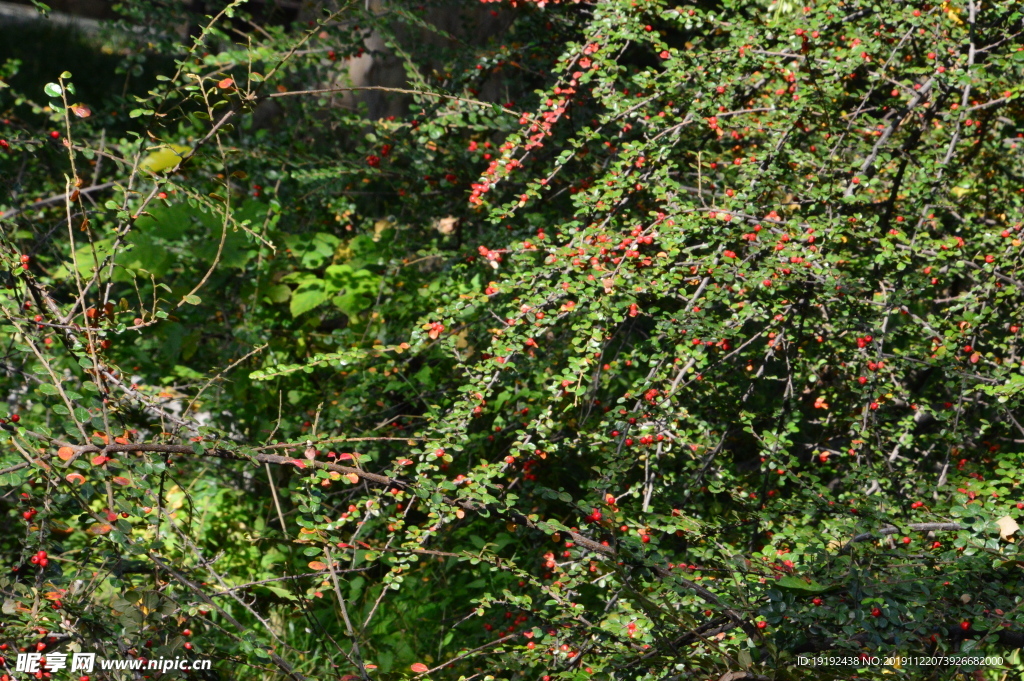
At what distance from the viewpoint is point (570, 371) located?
2557 millimetres

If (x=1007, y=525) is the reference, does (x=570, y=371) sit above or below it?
below

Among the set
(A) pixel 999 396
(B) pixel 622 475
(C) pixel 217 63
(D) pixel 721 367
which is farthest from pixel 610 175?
(C) pixel 217 63

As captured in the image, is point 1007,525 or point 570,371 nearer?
point 1007,525

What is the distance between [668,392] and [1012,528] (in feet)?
2.88

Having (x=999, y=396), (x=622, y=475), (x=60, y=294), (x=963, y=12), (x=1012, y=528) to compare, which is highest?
(x=963, y=12)

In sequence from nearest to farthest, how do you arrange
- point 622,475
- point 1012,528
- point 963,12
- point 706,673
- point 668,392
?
point 706,673, point 1012,528, point 668,392, point 622,475, point 963,12

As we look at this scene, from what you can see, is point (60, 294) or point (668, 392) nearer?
point (668, 392)

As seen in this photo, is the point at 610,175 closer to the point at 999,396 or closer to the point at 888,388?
the point at 888,388

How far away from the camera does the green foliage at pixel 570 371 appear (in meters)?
1.97

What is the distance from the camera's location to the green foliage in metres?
1.97

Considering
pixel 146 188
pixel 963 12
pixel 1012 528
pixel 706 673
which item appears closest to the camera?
pixel 706 673

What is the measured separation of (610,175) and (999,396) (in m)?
1.22

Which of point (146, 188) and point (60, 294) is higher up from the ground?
point (146, 188)

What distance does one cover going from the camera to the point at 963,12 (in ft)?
9.11
